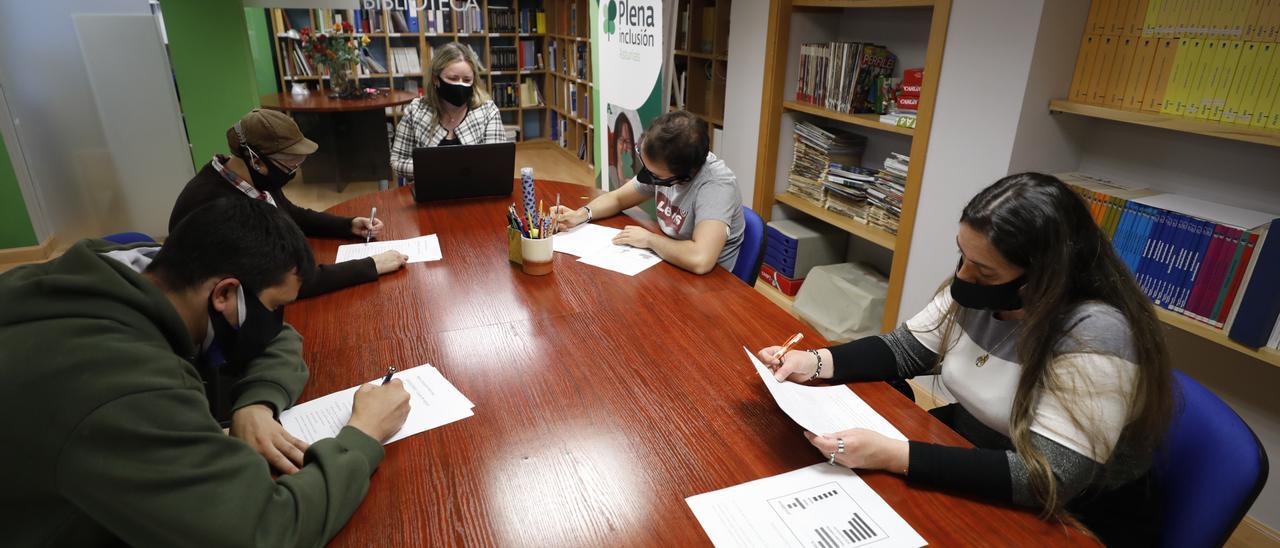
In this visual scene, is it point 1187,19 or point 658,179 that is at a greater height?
point 1187,19

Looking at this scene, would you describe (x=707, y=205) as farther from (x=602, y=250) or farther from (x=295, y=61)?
(x=295, y=61)

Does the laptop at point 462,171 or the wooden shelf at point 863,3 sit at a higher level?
the wooden shelf at point 863,3

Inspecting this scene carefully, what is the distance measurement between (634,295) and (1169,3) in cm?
182

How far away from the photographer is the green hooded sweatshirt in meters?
0.75

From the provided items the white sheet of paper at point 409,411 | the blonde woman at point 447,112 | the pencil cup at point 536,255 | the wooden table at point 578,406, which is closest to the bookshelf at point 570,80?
the blonde woman at point 447,112

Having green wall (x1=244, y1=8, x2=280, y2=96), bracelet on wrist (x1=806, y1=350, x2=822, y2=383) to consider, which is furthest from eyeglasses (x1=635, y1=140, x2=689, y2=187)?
green wall (x1=244, y1=8, x2=280, y2=96)

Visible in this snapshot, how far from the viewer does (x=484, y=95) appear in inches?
126

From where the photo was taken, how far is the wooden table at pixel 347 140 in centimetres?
542

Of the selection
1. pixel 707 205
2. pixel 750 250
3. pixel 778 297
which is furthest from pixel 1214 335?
pixel 778 297

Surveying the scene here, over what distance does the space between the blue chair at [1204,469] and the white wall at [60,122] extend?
16.7 ft

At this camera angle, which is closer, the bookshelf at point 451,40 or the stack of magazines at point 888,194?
the stack of magazines at point 888,194

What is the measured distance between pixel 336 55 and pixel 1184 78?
548cm

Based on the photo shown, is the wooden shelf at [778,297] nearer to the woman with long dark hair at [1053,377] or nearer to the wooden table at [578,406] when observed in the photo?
the wooden table at [578,406]

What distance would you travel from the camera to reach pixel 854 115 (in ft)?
10.0
